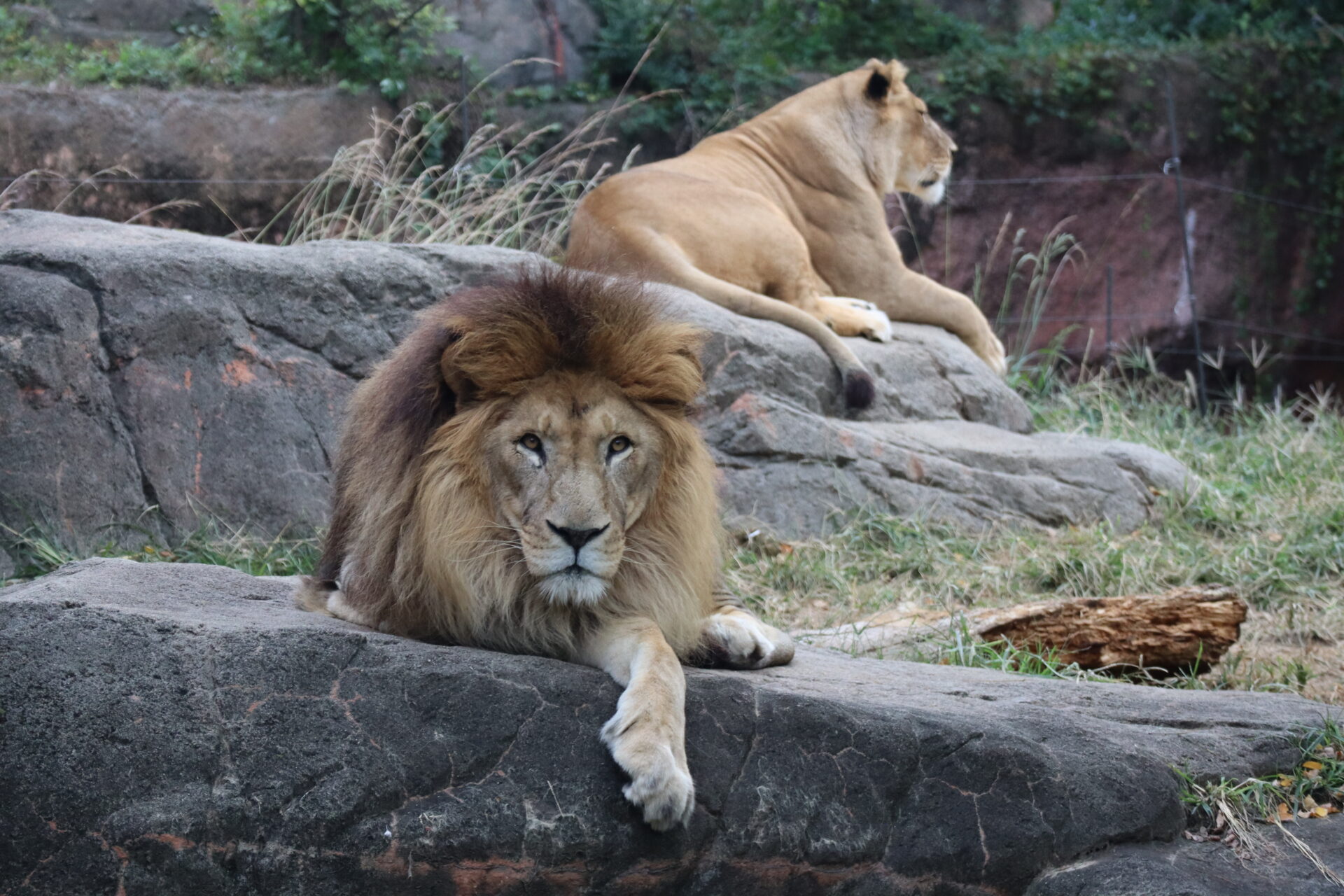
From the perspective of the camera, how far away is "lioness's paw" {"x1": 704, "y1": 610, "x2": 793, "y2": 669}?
3047 mm

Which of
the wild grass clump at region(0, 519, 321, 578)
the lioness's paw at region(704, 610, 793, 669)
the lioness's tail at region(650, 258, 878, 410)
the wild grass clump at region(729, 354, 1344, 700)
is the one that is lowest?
the wild grass clump at region(729, 354, 1344, 700)

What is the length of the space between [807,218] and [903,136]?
0.82 metres

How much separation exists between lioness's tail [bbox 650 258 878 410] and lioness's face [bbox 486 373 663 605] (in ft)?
11.3

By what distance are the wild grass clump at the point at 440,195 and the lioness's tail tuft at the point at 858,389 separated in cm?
180

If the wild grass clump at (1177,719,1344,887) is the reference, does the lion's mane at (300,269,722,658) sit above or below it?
above

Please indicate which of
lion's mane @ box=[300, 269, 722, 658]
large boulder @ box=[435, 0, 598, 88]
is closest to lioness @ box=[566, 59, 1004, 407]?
large boulder @ box=[435, 0, 598, 88]

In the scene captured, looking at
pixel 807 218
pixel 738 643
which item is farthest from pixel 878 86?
pixel 738 643

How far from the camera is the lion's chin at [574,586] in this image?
101 inches

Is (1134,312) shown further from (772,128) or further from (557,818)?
(557,818)

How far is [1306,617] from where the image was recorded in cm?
500

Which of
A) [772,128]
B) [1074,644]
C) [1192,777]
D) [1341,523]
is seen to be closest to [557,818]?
[1192,777]

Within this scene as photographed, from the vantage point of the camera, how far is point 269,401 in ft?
16.0

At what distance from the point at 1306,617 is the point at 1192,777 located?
8.08 ft

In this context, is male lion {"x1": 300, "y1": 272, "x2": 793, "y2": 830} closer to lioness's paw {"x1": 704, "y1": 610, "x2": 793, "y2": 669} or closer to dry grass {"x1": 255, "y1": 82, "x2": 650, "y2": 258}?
lioness's paw {"x1": 704, "y1": 610, "x2": 793, "y2": 669}
